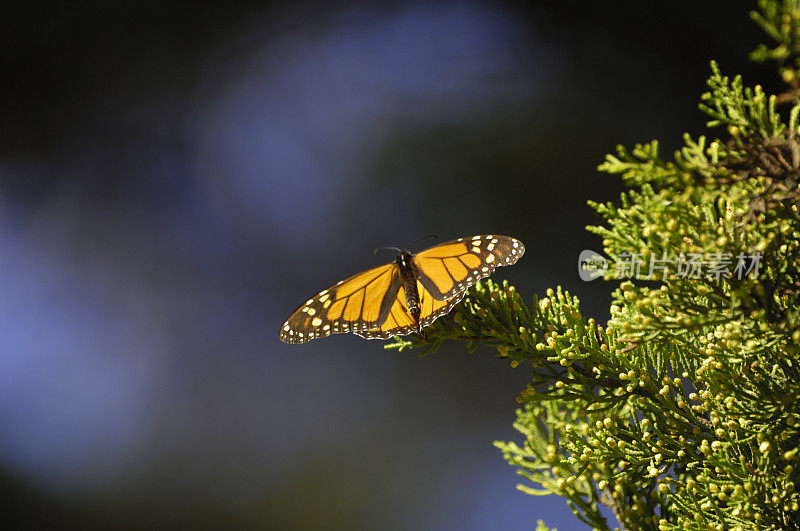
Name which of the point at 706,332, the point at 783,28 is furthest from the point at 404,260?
the point at 783,28

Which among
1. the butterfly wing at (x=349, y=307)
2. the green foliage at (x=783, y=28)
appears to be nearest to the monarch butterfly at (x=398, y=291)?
the butterfly wing at (x=349, y=307)

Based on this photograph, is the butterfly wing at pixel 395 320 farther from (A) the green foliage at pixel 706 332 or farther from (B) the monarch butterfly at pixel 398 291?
(A) the green foliage at pixel 706 332

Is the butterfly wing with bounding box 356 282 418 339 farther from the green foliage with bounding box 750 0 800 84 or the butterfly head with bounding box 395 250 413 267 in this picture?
the green foliage with bounding box 750 0 800 84

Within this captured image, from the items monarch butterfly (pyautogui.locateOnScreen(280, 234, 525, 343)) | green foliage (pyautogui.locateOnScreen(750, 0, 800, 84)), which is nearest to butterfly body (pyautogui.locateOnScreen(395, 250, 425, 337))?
monarch butterfly (pyautogui.locateOnScreen(280, 234, 525, 343))

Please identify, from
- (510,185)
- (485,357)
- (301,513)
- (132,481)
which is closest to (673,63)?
(510,185)

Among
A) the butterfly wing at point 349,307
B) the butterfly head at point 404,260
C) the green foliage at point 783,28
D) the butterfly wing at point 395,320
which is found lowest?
the green foliage at point 783,28

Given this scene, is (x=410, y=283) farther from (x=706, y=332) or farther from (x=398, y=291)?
(x=706, y=332)

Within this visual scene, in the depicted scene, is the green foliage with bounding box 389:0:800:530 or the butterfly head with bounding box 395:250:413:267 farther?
the butterfly head with bounding box 395:250:413:267
